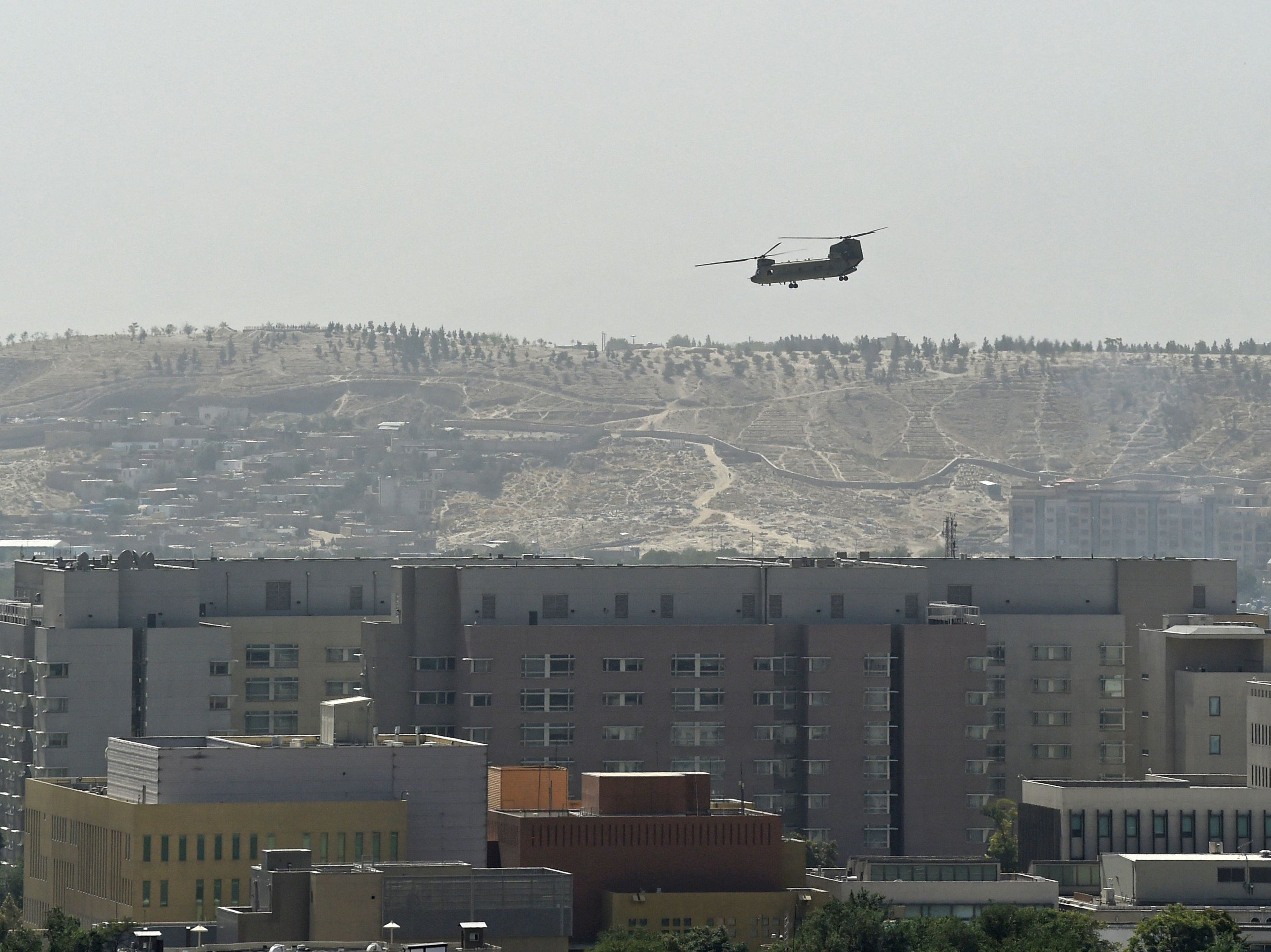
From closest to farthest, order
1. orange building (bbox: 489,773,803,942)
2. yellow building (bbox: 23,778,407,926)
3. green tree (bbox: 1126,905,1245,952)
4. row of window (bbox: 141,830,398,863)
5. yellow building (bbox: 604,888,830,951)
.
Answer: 1. green tree (bbox: 1126,905,1245,952)
2. yellow building (bbox: 23,778,407,926)
3. row of window (bbox: 141,830,398,863)
4. yellow building (bbox: 604,888,830,951)
5. orange building (bbox: 489,773,803,942)

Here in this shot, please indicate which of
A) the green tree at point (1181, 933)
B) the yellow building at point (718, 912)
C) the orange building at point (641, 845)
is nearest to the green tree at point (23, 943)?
the orange building at point (641, 845)

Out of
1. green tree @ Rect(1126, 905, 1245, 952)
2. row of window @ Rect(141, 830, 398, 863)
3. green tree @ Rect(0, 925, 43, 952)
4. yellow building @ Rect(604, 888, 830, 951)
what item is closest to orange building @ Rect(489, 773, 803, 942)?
yellow building @ Rect(604, 888, 830, 951)

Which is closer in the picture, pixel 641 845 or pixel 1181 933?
pixel 1181 933

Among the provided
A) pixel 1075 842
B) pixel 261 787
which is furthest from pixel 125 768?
pixel 1075 842

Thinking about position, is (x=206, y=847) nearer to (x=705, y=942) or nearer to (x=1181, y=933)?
(x=705, y=942)

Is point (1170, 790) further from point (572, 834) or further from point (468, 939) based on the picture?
point (468, 939)

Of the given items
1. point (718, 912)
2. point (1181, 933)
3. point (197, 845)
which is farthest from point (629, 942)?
point (1181, 933)

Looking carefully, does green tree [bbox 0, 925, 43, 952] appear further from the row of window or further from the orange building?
the orange building
